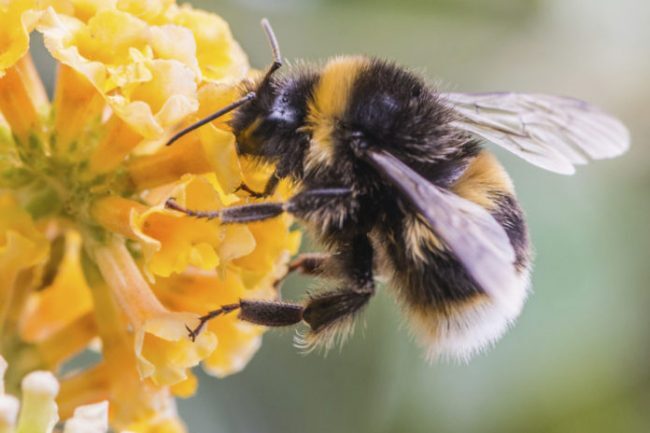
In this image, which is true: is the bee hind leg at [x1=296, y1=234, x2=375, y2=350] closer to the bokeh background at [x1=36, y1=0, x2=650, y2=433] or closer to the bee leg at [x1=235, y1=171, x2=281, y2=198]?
the bee leg at [x1=235, y1=171, x2=281, y2=198]

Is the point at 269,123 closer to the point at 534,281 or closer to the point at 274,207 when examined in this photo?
the point at 274,207

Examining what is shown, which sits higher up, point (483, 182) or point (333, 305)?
point (483, 182)

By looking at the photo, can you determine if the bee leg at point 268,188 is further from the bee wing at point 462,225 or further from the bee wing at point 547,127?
the bee wing at point 547,127

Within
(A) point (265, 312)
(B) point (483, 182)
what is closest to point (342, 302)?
(A) point (265, 312)

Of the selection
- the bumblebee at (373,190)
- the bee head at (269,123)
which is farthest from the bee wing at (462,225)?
the bee head at (269,123)

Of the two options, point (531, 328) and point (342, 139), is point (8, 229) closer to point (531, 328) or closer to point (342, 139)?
point (342, 139)

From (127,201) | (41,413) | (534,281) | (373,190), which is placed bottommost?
(534,281)
